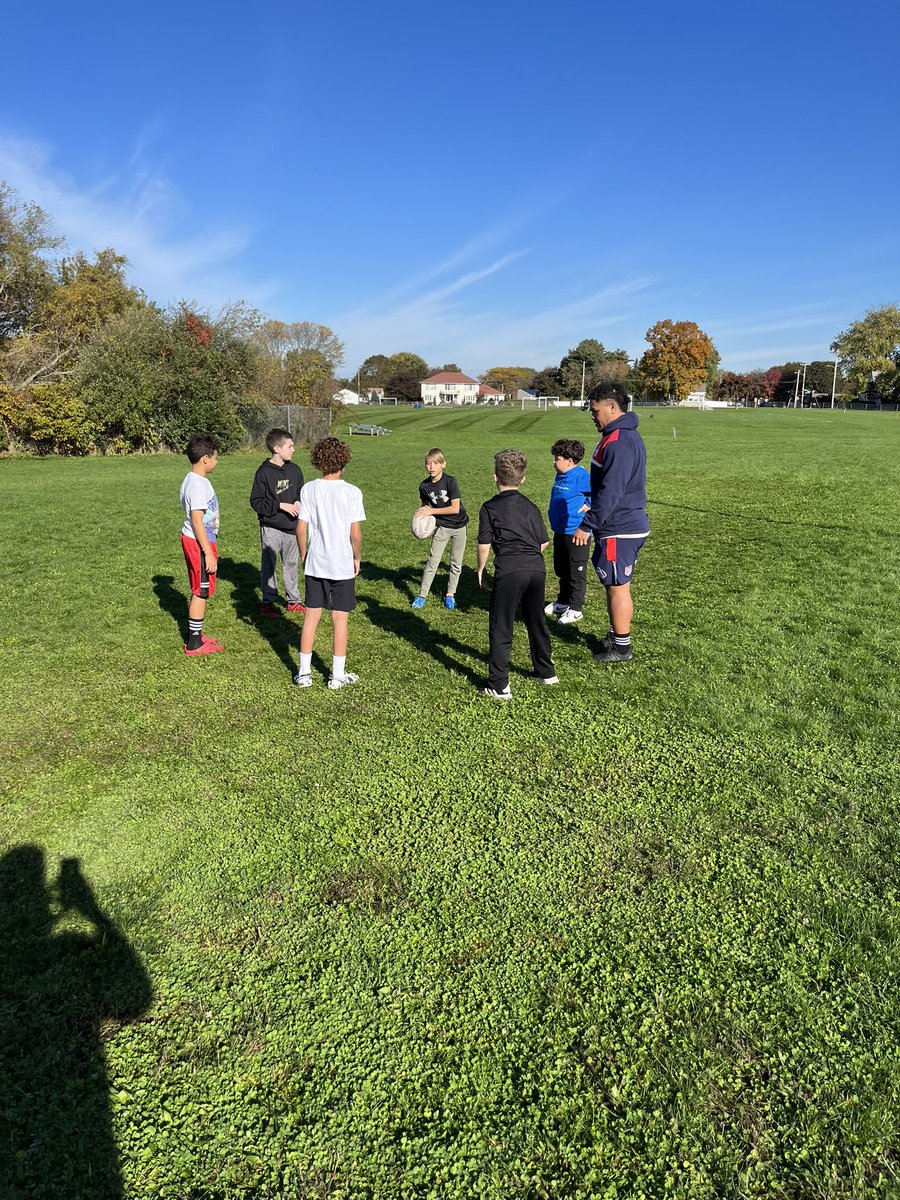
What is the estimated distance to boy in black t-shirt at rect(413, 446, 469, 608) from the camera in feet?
23.5

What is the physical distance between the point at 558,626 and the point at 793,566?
4391 mm

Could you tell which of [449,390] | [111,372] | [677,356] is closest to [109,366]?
[111,372]

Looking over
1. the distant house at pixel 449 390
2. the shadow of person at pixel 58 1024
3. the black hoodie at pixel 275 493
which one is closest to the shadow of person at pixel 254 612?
the black hoodie at pixel 275 493

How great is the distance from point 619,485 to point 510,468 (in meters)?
1.11

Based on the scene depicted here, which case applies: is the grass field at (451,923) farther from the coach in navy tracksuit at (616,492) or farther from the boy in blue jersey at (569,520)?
the coach in navy tracksuit at (616,492)

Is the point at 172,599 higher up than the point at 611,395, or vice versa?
the point at 611,395

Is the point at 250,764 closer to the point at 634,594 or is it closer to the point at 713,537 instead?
the point at 634,594

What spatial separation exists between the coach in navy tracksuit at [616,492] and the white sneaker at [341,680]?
2188 mm

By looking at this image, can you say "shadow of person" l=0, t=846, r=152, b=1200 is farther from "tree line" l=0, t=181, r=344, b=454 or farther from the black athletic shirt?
"tree line" l=0, t=181, r=344, b=454

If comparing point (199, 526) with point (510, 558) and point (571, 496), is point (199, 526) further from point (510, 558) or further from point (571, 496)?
point (571, 496)

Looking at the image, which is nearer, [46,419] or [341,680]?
[341,680]

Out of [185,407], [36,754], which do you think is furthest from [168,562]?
[185,407]

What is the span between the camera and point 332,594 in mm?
5367

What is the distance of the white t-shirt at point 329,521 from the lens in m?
5.18
